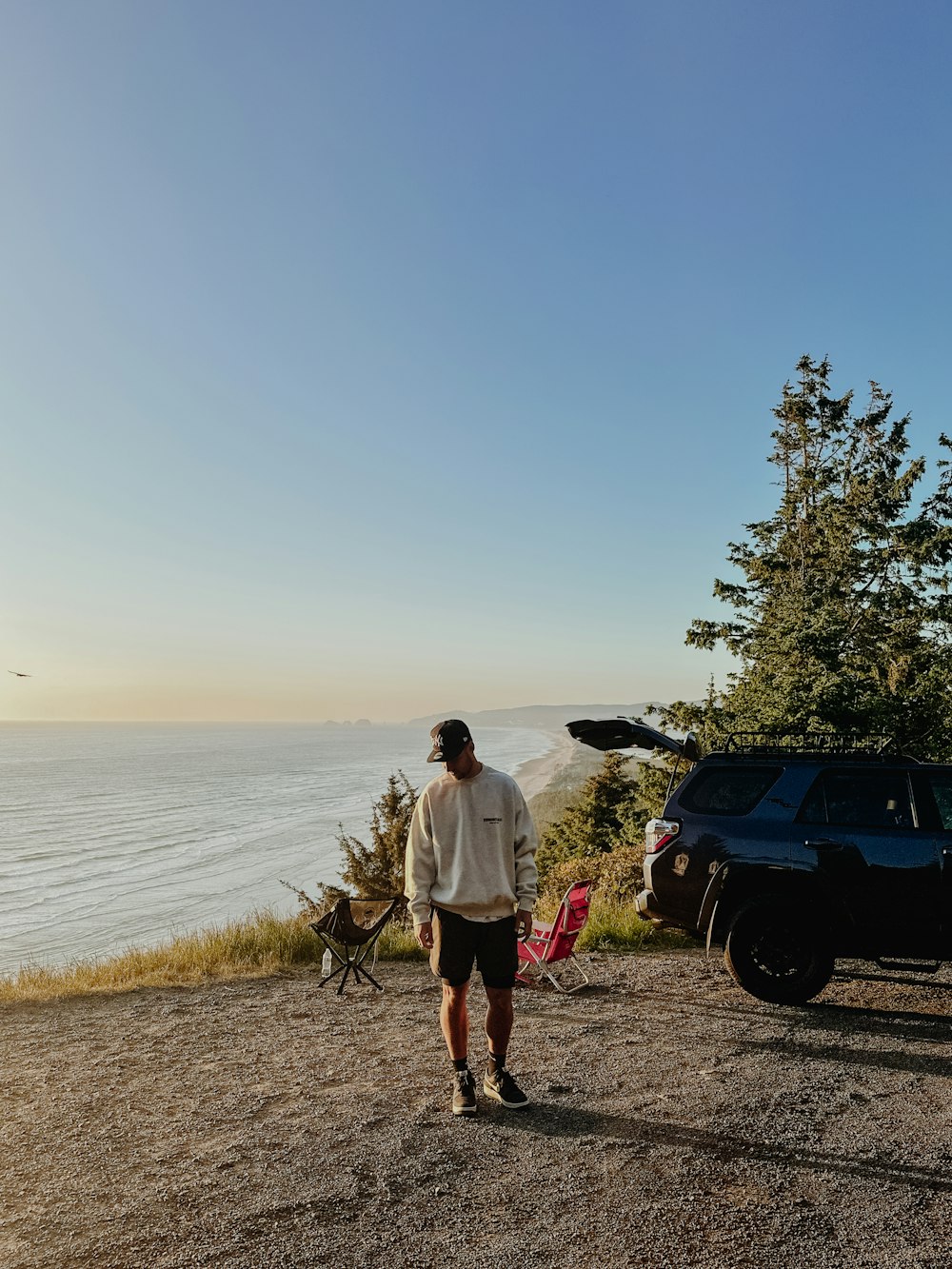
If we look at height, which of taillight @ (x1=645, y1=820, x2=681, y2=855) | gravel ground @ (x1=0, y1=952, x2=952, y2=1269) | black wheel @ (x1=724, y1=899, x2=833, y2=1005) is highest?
taillight @ (x1=645, y1=820, x2=681, y2=855)

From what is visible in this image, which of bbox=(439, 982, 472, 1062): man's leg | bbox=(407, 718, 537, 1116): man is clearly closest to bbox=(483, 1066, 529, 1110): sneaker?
bbox=(407, 718, 537, 1116): man

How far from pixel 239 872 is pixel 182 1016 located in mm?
38758

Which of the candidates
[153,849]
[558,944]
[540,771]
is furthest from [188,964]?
[540,771]

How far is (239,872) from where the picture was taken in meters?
43.8

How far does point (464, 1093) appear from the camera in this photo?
4785 millimetres

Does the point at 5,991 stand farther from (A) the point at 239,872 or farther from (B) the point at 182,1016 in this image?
(A) the point at 239,872

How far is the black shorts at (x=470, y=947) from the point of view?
15.7 feet

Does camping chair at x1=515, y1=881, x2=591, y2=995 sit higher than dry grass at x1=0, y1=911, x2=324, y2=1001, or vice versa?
camping chair at x1=515, y1=881, x2=591, y2=995

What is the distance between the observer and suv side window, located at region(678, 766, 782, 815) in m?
7.21

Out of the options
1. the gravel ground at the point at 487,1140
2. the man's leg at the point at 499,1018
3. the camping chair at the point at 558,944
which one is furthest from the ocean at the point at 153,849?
the man's leg at the point at 499,1018

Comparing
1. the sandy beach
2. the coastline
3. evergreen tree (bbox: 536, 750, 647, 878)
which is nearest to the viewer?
evergreen tree (bbox: 536, 750, 647, 878)

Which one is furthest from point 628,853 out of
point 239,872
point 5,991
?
point 239,872

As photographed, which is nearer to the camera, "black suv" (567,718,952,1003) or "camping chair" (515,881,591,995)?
"black suv" (567,718,952,1003)

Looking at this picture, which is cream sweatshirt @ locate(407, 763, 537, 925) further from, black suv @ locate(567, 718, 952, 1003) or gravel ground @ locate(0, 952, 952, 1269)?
black suv @ locate(567, 718, 952, 1003)
